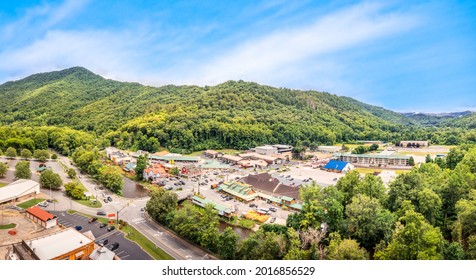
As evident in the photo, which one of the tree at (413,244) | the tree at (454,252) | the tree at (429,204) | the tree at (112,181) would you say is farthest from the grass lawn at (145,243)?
the tree at (429,204)

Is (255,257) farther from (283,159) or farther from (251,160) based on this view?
(283,159)

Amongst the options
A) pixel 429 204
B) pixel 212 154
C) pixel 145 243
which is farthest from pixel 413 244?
pixel 212 154

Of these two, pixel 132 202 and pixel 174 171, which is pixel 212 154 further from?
pixel 132 202

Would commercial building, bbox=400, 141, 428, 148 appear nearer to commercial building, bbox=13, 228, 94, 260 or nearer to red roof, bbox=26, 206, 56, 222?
commercial building, bbox=13, 228, 94, 260

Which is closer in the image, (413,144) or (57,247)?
(57,247)

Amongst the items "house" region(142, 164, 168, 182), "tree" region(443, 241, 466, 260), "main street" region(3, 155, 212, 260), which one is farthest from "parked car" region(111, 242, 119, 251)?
"house" region(142, 164, 168, 182)

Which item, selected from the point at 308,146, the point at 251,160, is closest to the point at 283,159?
the point at 251,160
